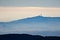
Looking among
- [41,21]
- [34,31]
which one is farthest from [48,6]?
[34,31]

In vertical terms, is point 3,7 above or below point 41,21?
above

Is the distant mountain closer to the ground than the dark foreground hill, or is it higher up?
higher up

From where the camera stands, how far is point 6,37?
106cm

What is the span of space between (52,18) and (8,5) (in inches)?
19.5

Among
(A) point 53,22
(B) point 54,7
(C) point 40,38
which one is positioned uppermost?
(B) point 54,7

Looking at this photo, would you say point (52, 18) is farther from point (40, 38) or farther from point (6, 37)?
point (6, 37)

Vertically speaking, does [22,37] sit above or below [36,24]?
below

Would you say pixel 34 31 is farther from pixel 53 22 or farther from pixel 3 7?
pixel 3 7

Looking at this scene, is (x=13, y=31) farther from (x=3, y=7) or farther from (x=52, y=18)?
(x=52, y=18)

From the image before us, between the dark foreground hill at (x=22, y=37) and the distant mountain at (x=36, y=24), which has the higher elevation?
the distant mountain at (x=36, y=24)

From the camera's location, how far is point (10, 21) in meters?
1.08

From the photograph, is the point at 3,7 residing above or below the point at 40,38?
above

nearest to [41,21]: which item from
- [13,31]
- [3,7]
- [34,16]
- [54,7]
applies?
[34,16]

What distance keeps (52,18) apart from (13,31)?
1.44 ft
